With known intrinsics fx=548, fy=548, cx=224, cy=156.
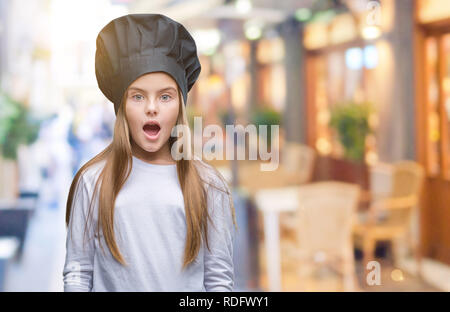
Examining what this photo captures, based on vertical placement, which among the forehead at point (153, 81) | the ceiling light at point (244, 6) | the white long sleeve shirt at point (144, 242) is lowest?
the white long sleeve shirt at point (144, 242)

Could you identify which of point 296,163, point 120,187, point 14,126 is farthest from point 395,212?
point 120,187

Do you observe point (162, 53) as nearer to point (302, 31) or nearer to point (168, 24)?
point (168, 24)

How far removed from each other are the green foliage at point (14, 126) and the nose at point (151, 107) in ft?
6.03

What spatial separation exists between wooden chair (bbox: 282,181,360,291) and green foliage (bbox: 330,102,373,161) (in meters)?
1.16

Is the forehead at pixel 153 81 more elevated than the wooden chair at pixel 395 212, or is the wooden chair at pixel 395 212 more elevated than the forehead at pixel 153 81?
the wooden chair at pixel 395 212

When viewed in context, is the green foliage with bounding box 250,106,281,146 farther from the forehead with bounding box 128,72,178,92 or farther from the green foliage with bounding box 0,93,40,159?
the forehead with bounding box 128,72,178,92

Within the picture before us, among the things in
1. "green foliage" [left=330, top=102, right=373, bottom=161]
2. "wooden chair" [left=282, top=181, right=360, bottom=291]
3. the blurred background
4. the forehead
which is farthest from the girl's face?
"green foliage" [left=330, top=102, right=373, bottom=161]

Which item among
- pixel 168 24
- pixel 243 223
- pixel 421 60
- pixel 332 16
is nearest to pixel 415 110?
pixel 421 60

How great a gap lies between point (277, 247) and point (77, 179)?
247 cm

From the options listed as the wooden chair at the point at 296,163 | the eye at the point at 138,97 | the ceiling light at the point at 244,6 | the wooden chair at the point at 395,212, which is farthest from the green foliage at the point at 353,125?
the eye at the point at 138,97

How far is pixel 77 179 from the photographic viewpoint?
1.00m

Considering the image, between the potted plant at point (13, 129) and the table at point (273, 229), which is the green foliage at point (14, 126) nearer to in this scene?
the potted plant at point (13, 129)

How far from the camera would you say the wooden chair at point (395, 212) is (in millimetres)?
3723

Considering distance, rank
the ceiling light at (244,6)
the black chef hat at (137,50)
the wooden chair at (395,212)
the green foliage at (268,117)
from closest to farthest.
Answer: the black chef hat at (137,50)
the wooden chair at (395,212)
the ceiling light at (244,6)
the green foliage at (268,117)
